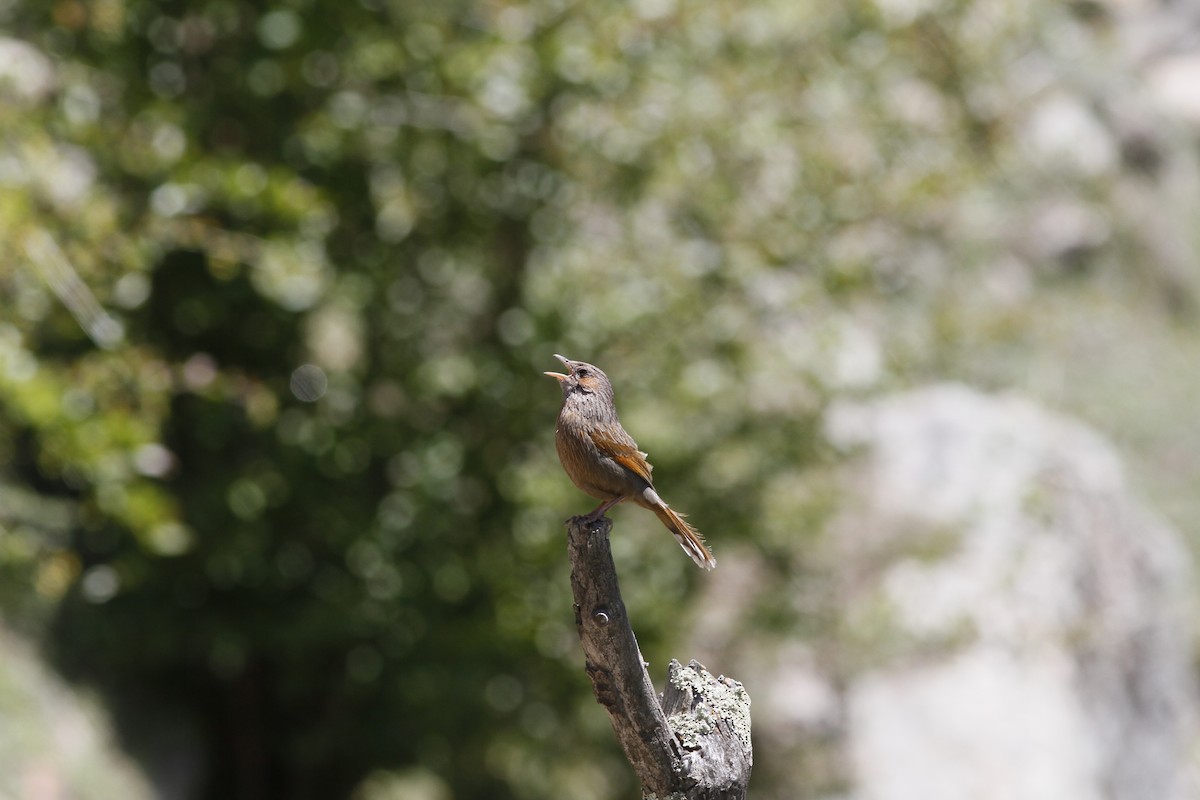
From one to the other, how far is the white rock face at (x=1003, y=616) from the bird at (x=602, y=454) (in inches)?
162

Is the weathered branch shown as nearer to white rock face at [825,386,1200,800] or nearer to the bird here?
the bird

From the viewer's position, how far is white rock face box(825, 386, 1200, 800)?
7270 millimetres

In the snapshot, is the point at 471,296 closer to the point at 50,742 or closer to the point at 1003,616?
the point at 50,742

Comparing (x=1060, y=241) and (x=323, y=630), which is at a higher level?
(x=1060, y=241)

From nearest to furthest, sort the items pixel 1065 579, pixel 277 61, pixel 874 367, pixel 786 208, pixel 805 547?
pixel 277 61
pixel 786 208
pixel 874 367
pixel 805 547
pixel 1065 579

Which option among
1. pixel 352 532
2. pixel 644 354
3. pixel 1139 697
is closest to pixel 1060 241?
pixel 1139 697

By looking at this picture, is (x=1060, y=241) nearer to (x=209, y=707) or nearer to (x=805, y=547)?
(x=805, y=547)

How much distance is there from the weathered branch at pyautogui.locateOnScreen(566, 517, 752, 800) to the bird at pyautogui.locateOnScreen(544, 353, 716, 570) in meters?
0.13

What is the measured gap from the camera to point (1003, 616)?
761cm

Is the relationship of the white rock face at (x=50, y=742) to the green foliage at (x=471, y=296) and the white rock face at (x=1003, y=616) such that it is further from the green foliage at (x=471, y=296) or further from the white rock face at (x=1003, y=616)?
the white rock face at (x=1003, y=616)

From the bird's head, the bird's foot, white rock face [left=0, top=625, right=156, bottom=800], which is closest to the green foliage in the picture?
white rock face [left=0, top=625, right=156, bottom=800]

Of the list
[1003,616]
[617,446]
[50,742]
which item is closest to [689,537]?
[617,446]

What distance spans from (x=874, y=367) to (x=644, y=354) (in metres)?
1.27

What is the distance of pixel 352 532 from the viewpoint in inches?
241
